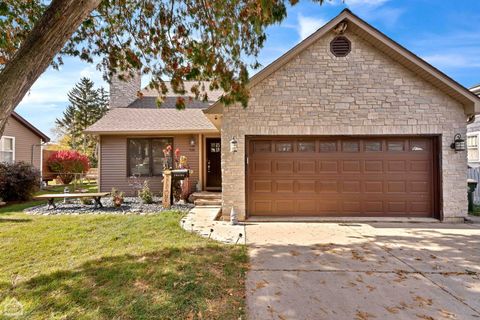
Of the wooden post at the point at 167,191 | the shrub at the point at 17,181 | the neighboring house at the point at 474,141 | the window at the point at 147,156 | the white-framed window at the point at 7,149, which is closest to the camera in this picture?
the wooden post at the point at 167,191

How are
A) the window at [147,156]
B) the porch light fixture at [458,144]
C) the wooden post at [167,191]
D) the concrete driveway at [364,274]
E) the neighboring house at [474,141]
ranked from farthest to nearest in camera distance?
the neighboring house at [474,141] → the window at [147,156] → the wooden post at [167,191] → the porch light fixture at [458,144] → the concrete driveway at [364,274]

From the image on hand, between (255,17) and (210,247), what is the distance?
4602 millimetres

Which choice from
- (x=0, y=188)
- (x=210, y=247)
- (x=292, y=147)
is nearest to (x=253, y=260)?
(x=210, y=247)

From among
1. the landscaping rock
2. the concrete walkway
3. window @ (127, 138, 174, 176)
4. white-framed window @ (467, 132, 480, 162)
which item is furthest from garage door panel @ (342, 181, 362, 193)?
white-framed window @ (467, 132, 480, 162)

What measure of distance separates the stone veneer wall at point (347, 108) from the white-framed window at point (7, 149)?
13.6 metres

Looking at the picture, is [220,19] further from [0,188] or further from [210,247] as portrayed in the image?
[0,188]

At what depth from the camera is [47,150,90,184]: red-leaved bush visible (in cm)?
1808

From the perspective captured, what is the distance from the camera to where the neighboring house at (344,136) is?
735cm

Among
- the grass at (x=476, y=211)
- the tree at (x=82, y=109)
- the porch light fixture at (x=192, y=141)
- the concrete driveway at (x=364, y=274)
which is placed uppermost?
the tree at (x=82, y=109)

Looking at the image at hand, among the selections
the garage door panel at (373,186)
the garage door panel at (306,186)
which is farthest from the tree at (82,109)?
the garage door panel at (373,186)

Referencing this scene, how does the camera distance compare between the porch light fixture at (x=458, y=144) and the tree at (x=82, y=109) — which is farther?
the tree at (x=82, y=109)

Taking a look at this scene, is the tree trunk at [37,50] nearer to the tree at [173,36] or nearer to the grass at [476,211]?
the tree at [173,36]

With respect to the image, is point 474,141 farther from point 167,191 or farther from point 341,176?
point 167,191

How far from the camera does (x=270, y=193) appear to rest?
25.4 ft
